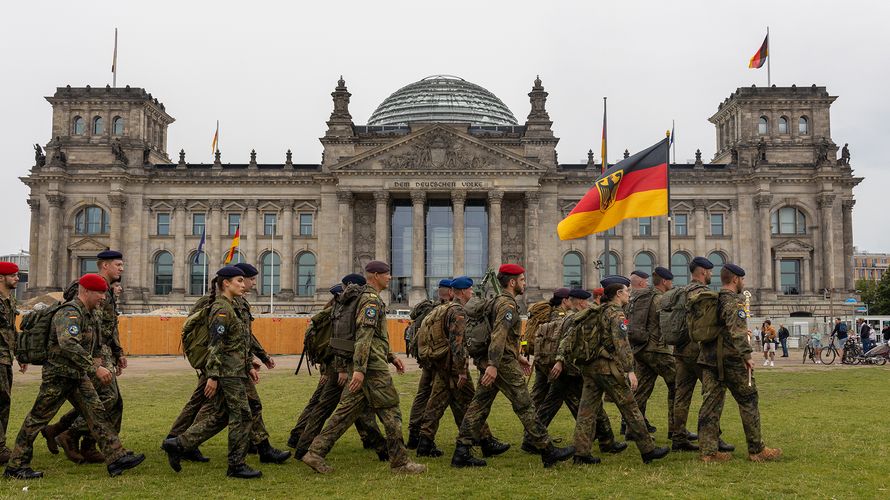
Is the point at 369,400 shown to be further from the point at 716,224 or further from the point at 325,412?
the point at 716,224

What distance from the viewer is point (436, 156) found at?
202 feet

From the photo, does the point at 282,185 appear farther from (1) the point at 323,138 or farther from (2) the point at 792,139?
(2) the point at 792,139

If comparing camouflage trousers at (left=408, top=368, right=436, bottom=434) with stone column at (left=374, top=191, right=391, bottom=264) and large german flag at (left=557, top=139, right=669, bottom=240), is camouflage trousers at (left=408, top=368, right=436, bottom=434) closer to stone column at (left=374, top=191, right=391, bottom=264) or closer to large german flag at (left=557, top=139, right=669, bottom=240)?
large german flag at (left=557, top=139, right=669, bottom=240)

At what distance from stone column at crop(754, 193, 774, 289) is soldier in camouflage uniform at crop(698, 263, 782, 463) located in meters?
56.6

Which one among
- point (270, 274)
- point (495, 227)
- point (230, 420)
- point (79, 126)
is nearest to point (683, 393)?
point (230, 420)

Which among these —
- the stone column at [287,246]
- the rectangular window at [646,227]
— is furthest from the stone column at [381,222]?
the rectangular window at [646,227]

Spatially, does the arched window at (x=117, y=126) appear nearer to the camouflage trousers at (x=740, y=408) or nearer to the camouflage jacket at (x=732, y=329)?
the camouflage jacket at (x=732, y=329)

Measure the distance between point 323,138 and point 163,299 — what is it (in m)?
18.7

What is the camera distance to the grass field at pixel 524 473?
9.13 meters

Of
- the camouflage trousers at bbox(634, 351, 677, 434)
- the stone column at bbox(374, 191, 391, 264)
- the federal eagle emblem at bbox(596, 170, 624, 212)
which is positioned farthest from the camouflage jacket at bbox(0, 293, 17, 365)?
the stone column at bbox(374, 191, 391, 264)

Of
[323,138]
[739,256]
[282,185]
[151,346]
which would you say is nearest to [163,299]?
[282,185]

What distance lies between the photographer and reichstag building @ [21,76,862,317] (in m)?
63.4

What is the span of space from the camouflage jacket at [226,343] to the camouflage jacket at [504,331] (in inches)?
129

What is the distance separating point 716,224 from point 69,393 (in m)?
62.1
